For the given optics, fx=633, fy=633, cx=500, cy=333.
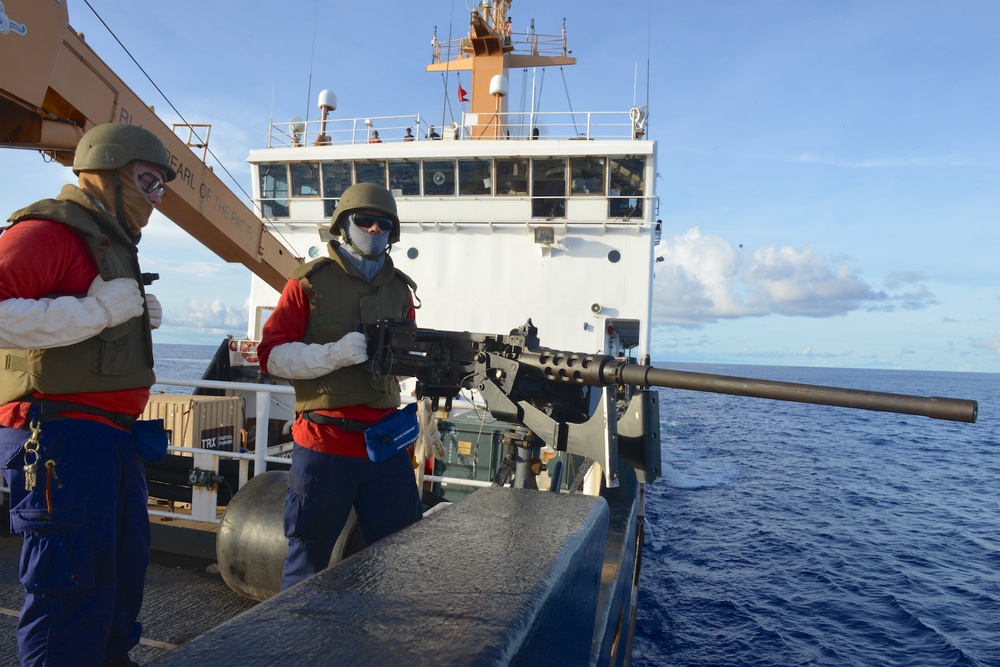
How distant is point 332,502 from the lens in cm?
267

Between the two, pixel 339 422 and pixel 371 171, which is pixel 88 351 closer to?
pixel 339 422

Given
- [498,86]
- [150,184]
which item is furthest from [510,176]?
[150,184]

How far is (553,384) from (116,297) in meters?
1.68

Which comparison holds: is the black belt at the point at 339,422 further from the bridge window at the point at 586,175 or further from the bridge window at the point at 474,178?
the bridge window at the point at 474,178

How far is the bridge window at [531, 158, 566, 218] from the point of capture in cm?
1201

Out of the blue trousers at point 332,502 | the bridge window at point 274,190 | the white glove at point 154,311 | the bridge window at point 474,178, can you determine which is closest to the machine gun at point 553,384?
the blue trousers at point 332,502

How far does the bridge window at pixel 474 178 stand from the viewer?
40.4ft

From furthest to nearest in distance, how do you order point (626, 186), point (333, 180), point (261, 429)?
1. point (333, 180)
2. point (626, 186)
3. point (261, 429)

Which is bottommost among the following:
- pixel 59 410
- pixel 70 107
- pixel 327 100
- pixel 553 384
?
pixel 59 410

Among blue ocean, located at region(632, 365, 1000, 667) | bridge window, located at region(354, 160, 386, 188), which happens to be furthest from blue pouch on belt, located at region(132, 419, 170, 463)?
bridge window, located at region(354, 160, 386, 188)

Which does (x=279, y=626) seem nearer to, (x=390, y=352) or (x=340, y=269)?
(x=390, y=352)

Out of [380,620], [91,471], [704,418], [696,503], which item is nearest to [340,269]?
[91,471]

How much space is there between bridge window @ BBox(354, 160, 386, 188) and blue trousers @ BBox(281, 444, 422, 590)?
10611 millimetres

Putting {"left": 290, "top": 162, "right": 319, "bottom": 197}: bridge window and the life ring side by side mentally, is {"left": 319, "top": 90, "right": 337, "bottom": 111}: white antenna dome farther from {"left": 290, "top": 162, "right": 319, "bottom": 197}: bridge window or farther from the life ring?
the life ring
